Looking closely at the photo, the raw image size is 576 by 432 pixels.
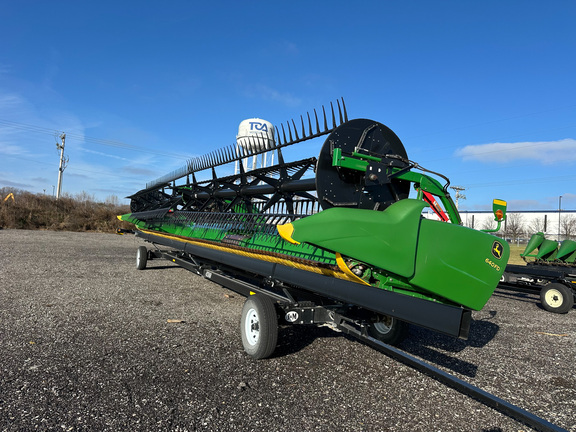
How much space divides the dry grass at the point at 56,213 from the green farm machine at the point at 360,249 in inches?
981

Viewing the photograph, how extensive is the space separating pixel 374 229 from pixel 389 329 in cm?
200

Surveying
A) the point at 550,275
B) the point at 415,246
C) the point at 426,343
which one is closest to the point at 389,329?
the point at 426,343

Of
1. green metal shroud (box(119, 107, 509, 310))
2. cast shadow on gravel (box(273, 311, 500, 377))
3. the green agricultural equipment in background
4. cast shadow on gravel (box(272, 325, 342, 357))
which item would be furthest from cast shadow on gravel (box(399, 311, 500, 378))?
the green agricultural equipment in background

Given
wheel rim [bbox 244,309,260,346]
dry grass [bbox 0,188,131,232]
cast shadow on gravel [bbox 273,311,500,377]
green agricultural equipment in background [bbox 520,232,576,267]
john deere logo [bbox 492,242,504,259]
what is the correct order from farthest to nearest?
dry grass [bbox 0,188,131,232]
green agricultural equipment in background [bbox 520,232,576,267]
cast shadow on gravel [bbox 273,311,500,377]
wheel rim [bbox 244,309,260,346]
john deere logo [bbox 492,242,504,259]

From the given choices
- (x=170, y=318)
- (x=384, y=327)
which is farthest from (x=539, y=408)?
(x=170, y=318)

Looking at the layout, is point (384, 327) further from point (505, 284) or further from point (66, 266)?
point (66, 266)

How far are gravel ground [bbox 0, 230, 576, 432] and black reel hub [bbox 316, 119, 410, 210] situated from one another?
1.57 meters

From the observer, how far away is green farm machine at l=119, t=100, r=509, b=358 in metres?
2.61

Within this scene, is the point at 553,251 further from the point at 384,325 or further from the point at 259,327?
the point at 259,327

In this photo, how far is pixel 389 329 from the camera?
163 inches

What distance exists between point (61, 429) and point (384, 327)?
10.3 feet

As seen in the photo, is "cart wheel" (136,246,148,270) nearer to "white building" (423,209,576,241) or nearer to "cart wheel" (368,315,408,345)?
"cart wheel" (368,315,408,345)

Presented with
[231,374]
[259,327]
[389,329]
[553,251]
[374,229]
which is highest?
[374,229]

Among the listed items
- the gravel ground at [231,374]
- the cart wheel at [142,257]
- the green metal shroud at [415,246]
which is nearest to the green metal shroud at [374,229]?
the green metal shroud at [415,246]
